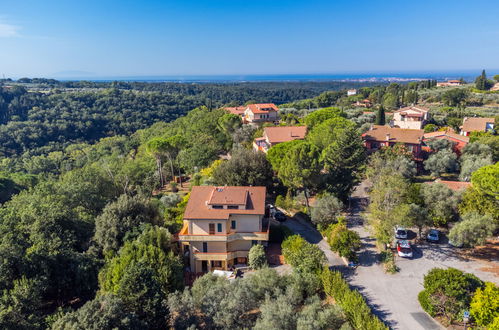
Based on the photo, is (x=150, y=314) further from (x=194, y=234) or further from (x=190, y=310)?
(x=194, y=234)

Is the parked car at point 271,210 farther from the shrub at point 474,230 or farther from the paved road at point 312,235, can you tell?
the shrub at point 474,230

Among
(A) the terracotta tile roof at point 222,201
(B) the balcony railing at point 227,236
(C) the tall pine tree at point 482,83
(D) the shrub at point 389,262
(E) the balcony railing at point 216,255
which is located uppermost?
(C) the tall pine tree at point 482,83

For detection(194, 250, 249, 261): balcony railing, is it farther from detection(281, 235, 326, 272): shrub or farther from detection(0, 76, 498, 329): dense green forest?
detection(281, 235, 326, 272): shrub

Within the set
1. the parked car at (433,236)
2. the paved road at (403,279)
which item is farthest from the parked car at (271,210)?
the parked car at (433,236)

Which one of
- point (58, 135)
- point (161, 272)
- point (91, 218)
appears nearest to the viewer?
point (161, 272)

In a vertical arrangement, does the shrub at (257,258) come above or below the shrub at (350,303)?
below

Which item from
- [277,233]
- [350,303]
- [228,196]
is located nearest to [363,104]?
[277,233]

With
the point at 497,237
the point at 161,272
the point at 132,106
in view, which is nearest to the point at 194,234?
the point at 161,272

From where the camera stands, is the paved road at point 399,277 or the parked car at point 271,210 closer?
the paved road at point 399,277
